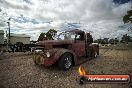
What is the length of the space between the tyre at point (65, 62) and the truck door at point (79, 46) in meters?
1.05

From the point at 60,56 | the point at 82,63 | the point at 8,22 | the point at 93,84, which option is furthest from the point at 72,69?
the point at 8,22

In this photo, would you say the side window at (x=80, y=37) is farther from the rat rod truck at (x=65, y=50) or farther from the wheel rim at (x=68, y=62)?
the wheel rim at (x=68, y=62)

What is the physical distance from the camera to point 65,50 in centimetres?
838

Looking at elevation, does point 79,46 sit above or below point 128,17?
below

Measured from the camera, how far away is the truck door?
9.63 metres

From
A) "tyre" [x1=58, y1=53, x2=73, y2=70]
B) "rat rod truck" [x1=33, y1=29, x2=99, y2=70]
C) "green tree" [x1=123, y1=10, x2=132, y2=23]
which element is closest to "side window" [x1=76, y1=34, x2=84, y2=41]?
"rat rod truck" [x1=33, y1=29, x2=99, y2=70]

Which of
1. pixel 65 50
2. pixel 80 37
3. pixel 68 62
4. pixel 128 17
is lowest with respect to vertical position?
pixel 68 62

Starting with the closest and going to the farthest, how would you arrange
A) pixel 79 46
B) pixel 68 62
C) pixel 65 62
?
pixel 65 62 → pixel 68 62 → pixel 79 46

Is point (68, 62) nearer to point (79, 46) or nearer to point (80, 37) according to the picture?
point (79, 46)

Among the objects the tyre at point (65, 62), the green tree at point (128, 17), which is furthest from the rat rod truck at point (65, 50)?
the green tree at point (128, 17)

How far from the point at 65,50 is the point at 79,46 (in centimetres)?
178

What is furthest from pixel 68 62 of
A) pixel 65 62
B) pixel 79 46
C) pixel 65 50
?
pixel 79 46

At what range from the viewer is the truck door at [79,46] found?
9.63 m

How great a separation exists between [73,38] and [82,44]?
86 cm
